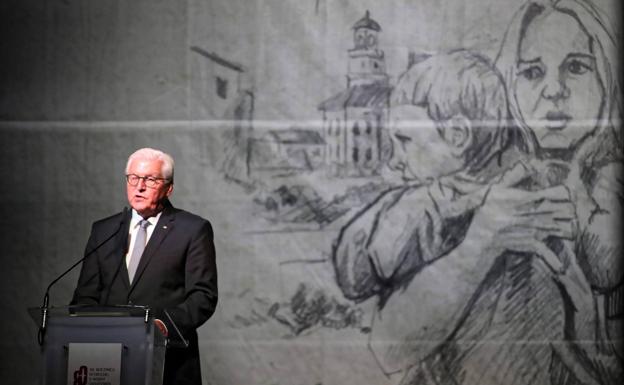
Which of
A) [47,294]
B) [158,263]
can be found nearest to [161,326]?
[47,294]

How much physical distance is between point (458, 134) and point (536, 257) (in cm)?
68

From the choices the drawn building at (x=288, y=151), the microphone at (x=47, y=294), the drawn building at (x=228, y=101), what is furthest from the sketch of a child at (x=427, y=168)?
the microphone at (x=47, y=294)

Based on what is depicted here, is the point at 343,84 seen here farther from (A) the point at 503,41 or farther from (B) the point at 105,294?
(B) the point at 105,294

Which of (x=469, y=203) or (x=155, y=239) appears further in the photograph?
(x=469, y=203)

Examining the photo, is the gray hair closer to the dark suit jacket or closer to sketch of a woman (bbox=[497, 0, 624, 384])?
the dark suit jacket

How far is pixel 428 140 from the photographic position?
4836 millimetres

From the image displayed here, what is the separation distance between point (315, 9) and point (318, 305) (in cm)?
140

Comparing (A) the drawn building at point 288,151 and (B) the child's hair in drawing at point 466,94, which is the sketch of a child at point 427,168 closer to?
(B) the child's hair in drawing at point 466,94

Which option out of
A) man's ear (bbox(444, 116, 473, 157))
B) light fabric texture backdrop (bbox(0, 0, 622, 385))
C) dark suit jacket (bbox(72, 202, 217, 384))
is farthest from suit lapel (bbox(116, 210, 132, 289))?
man's ear (bbox(444, 116, 473, 157))

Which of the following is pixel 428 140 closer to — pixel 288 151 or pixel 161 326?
pixel 288 151

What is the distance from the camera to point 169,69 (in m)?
4.83

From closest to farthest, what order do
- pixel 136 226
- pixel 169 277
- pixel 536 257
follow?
pixel 169 277 → pixel 136 226 → pixel 536 257

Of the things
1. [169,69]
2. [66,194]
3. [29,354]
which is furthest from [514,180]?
[29,354]

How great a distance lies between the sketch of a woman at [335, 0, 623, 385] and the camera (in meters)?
4.76
